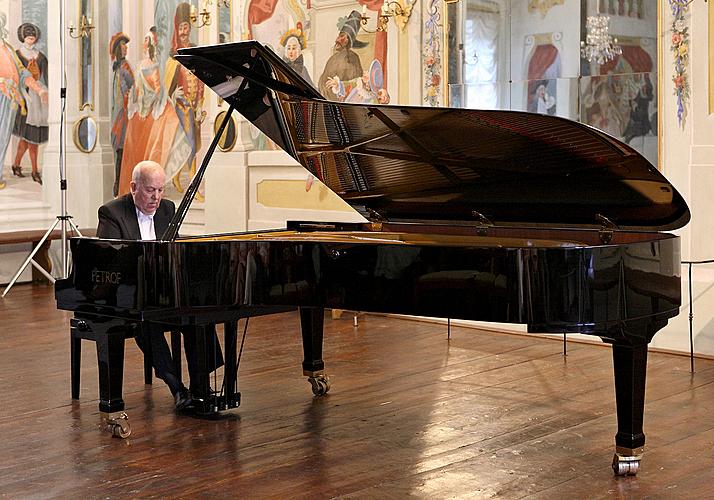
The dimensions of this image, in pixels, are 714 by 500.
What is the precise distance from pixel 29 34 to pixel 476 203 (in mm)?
6399

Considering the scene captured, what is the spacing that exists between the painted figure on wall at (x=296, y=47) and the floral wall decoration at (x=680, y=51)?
3145mm

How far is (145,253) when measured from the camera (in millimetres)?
4211

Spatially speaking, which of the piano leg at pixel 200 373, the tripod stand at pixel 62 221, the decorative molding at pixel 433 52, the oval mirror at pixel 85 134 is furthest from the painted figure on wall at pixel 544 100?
the oval mirror at pixel 85 134

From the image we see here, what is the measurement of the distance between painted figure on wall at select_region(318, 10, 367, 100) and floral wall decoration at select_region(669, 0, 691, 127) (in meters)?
2.48

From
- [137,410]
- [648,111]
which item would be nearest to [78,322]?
[137,410]

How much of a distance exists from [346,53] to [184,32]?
209 cm

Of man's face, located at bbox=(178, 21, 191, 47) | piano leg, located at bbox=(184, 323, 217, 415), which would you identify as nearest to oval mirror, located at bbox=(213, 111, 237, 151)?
man's face, located at bbox=(178, 21, 191, 47)

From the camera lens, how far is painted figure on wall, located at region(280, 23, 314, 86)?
8547 mm

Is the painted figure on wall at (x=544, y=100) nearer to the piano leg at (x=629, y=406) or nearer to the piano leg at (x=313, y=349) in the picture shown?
the piano leg at (x=313, y=349)

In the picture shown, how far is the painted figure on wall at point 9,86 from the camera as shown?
31.8 feet

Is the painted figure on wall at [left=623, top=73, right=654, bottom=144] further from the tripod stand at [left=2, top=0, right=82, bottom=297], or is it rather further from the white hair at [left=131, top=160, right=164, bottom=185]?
the tripod stand at [left=2, top=0, right=82, bottom=297]

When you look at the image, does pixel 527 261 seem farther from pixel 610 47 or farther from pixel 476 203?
pixel 610 47

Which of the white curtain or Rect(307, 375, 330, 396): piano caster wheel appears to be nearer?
Rect(307, 375, 330, 396): piano caster wheel

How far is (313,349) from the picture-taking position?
5.19 m
